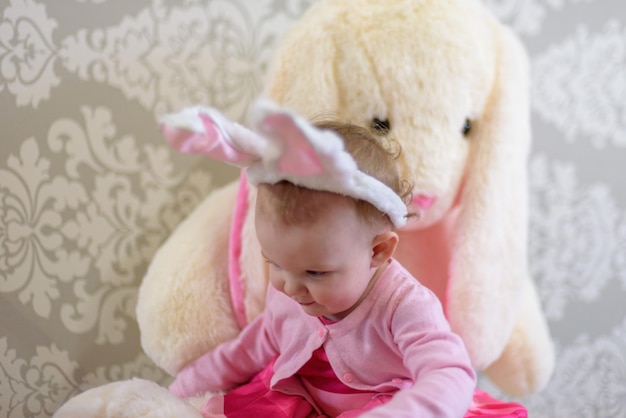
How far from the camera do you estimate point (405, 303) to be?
29.8 inches

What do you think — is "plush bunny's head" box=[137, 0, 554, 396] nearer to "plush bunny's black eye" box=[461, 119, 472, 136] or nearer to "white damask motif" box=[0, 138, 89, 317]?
"plush bunny's black eye" box=[461, 119, 472, 136]

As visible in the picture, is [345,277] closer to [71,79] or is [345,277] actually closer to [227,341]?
[227,341]

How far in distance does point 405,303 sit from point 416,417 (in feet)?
0.53

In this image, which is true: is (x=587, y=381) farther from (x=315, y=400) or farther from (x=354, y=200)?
(x=354, y=200)

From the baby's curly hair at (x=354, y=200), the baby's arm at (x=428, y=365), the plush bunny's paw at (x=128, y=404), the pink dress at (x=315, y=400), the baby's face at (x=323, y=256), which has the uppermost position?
the baby's curly hair at (x=354, y=200)

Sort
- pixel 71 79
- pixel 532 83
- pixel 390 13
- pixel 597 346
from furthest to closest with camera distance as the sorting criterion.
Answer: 1. pixel 597 346
2. pixel 532 83
3. pixel 71 79
4. pixel 390 13

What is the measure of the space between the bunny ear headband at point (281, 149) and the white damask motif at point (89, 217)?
0.48 metres

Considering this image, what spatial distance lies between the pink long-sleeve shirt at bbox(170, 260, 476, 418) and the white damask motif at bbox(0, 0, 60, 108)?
53cm

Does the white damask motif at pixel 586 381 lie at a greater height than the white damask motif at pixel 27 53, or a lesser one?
lesser

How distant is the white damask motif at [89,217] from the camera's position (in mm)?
1079

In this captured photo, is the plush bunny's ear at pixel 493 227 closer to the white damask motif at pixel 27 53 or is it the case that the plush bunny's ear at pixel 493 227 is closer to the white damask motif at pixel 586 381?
the white damask motif at pixel 586 381

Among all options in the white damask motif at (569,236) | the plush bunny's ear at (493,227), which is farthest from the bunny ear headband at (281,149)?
the white damask motif at (569,236)

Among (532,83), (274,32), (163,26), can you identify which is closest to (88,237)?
(163,26)

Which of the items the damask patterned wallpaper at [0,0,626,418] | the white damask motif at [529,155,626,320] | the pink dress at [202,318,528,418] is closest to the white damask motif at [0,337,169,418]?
the damask patterned wallpaper at [0,0,626,418]
